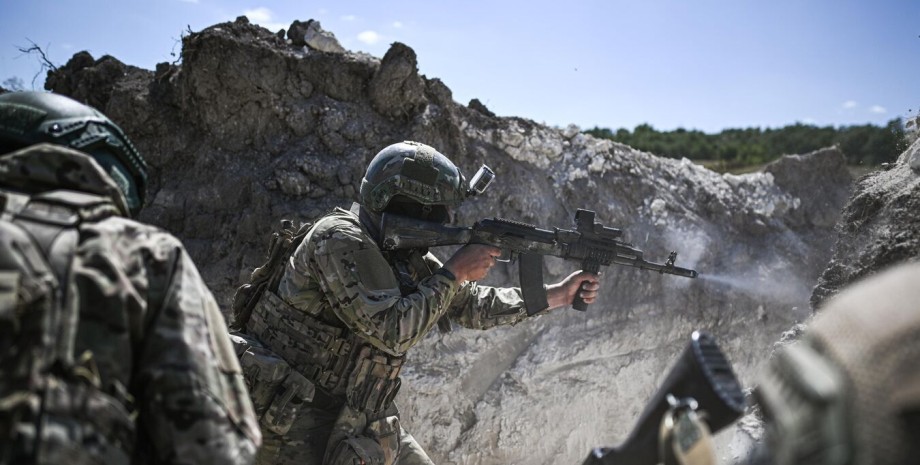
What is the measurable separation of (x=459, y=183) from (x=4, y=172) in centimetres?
259

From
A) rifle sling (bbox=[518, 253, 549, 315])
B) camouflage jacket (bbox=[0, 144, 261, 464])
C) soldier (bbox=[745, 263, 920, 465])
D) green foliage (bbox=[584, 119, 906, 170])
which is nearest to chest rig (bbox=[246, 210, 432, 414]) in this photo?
rifle sling (bbox=[518, 253, 549, 315])

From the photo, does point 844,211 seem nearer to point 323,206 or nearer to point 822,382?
point 822,382

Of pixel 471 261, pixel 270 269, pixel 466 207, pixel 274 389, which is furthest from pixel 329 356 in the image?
pixel 466 207

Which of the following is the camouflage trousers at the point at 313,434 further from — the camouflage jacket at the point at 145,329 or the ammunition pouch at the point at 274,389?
the camouflage jacket at the point at 145,329

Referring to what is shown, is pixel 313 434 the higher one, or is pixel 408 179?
pixel 408 179

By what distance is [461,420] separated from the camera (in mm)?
6988

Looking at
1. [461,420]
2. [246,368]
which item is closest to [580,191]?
[461,420]

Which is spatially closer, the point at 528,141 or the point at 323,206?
the point at 323,206

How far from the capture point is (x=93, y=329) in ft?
5.93

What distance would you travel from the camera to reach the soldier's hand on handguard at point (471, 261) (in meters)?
4.04

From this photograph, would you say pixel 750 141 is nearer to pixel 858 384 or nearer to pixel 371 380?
pixel 371 380

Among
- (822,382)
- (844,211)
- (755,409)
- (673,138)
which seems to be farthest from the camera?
(673,138)

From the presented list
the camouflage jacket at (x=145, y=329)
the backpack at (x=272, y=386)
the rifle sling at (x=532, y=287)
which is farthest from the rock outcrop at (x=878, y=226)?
the camouflage jacket at (x=145, y=329)

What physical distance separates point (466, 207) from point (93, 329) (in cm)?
567
